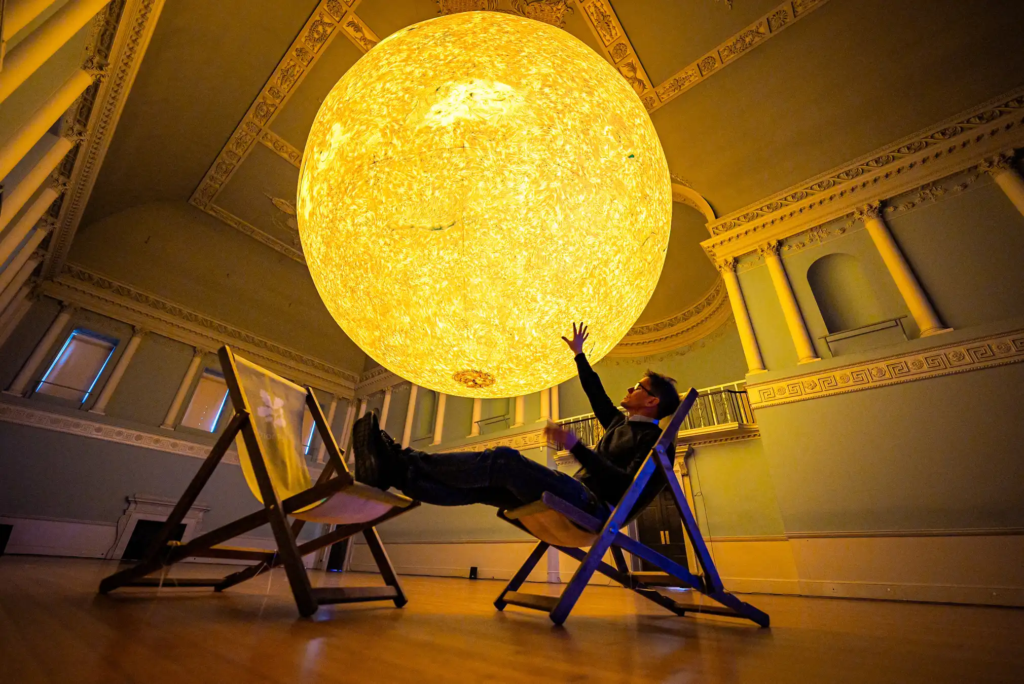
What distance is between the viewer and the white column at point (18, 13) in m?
2.47

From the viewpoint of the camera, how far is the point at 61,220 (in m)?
6.84

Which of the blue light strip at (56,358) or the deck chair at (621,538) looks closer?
the deck chair at (621,538)

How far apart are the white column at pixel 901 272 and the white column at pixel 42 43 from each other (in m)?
8.77

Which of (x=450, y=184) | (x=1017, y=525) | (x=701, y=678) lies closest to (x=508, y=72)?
(x=450, y=184)

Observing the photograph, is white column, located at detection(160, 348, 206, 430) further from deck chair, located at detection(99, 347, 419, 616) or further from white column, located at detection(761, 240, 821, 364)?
white column, located at detection(761, 240, 821, 364)

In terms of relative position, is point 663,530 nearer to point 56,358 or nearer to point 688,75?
point 688,75

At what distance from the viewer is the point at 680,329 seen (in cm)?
1049

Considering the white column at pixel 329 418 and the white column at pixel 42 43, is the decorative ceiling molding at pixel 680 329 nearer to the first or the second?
the white column at pixel 329 418

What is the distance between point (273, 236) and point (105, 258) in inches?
136

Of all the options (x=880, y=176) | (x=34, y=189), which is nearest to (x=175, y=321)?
(x=34, y=189)

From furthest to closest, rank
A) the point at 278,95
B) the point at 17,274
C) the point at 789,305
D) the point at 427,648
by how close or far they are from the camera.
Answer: the point at 17,274 < the point at 278,95 < the point at 789,305 < the point at 427,648

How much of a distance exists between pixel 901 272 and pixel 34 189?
34.9 ft

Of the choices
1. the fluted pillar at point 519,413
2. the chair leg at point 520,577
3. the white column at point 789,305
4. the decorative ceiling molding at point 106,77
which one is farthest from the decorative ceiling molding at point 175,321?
the white column at point 789,305

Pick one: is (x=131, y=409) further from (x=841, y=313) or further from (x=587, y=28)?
(x=841, y=313)
